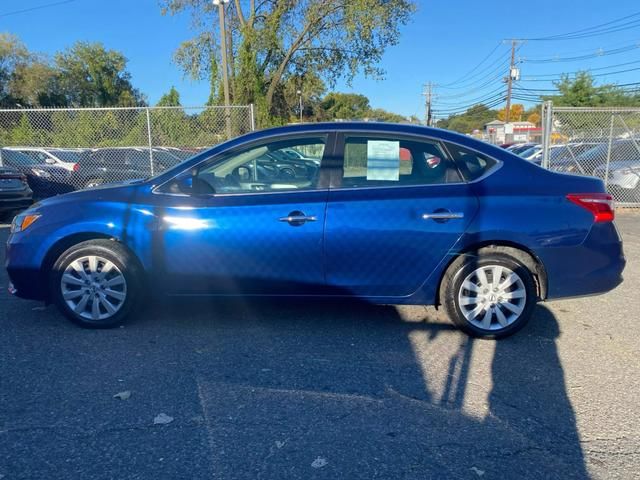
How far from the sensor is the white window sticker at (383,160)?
13.2 ft

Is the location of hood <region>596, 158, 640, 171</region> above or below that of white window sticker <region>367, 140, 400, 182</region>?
above

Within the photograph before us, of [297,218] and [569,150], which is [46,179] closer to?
[297,218]

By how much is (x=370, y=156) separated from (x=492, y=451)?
7.60 feet

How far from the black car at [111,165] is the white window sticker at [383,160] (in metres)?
8.93

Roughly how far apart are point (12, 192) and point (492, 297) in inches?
357

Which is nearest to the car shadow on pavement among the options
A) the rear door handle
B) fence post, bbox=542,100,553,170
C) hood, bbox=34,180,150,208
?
the rear door handle

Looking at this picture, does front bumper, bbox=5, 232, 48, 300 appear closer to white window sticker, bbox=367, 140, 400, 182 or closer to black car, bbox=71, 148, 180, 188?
white window sticker, bbox=367, 140, 400, 182

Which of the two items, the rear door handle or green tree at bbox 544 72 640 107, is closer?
the rear door handle

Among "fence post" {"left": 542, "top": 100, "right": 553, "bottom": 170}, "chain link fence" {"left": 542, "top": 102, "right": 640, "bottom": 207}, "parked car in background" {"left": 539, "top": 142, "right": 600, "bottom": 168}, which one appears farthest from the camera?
"parked car in background" {"left": 539, "top": 142, "right": 600, "bottom": 168}

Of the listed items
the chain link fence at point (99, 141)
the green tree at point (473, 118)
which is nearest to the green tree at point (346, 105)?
the green tree at point (473, 118)

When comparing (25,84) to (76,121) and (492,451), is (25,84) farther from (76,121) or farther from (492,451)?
(492,451)

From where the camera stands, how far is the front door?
12.9 ft

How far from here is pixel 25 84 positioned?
50.7 meters

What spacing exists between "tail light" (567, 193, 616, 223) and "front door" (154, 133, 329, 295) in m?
1.93
